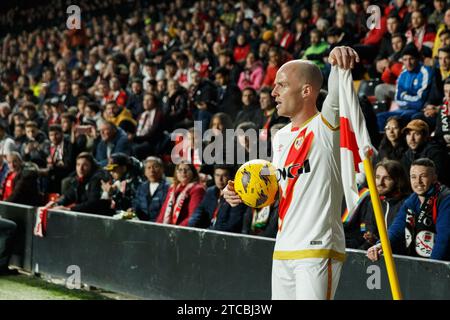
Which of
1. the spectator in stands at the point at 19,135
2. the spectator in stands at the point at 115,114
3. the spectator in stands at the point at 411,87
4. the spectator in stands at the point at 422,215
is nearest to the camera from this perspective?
the spectator in stands at the point at 422,215

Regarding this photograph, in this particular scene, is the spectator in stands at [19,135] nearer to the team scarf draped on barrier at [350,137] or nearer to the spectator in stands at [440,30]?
the spectator in stands at [440,30]

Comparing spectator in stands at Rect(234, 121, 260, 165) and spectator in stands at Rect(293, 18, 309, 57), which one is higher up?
spectator in stands at Rect(293, 18, 309, 57)

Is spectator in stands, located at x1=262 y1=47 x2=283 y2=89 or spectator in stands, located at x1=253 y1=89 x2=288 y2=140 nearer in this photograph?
spectator in stands, located at x1=253 y1=89 x2=288 y2=140

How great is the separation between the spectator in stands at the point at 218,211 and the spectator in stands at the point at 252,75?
466 cm

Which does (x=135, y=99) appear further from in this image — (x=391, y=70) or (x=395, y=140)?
(x=395, y=140)

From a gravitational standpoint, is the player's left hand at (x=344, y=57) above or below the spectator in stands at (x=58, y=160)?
above

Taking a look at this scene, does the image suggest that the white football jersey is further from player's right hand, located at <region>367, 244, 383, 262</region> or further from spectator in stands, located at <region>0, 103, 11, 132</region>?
spectator in stands, located at <region>0, 103, 11, 132</region>

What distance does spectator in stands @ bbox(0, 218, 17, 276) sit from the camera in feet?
33.0

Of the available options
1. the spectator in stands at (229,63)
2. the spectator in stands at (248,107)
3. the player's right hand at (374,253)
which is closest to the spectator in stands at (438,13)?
the spectator in stands at (248,107)

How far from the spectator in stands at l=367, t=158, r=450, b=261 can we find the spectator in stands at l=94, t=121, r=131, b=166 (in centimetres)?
601

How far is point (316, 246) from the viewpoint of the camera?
4328 mm

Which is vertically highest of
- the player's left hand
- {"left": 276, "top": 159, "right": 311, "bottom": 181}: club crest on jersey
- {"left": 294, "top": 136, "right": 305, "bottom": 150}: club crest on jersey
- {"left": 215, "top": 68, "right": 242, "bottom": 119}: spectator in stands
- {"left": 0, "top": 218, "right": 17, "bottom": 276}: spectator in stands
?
{"left": 215, "top": 68, "right": 242, "bottom": 119}: spectator in stands

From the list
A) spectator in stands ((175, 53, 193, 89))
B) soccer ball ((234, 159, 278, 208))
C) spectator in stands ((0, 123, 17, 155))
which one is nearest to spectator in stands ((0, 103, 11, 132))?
spectator in stands ((0, 123, 17, 155))

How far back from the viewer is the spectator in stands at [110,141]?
12.0 m
